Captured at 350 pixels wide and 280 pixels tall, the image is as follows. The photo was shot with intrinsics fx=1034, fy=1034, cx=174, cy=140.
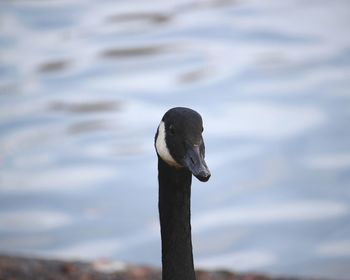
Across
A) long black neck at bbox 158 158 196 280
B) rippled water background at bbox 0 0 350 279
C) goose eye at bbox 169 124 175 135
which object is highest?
rippled water background at bbox 0 0 350 279

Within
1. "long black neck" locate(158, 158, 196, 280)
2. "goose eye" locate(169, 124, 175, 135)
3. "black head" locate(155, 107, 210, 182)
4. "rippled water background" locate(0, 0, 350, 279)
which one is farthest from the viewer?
"rippled water background" locate(0, 0, 350, 279)

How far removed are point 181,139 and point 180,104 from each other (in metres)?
4.78

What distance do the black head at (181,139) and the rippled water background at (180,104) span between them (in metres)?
2.75

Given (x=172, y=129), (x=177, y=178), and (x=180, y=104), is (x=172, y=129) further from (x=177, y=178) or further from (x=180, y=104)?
(x=180, y=104)

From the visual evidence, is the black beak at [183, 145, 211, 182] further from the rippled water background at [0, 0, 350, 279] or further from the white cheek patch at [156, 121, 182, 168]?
the rippled water background at [0, 0, 350, 279]

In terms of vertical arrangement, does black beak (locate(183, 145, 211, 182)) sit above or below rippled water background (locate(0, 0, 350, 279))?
below

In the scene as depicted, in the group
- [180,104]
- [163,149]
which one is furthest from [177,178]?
[180,104]

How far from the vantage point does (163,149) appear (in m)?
4.05

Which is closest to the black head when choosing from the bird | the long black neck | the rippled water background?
the bird

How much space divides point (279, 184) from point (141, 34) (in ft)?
12.4

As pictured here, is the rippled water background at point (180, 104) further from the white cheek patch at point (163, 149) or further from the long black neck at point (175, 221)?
the white cheek patch at point (163, 149)

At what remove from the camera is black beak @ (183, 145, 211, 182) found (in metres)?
3.73

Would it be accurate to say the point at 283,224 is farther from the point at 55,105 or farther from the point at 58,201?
the point at 55,105

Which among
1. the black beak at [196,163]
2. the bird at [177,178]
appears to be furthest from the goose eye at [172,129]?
the black beak at [196,163]
